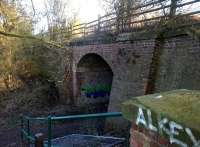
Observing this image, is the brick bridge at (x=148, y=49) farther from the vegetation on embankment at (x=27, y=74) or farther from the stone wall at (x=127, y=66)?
the vegetation on embankment at (x=27, y=74)

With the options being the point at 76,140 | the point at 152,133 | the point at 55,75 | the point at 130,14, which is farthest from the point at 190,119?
the point at 55,75

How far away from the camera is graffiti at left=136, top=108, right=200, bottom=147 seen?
124 cm

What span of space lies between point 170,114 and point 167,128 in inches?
2.7

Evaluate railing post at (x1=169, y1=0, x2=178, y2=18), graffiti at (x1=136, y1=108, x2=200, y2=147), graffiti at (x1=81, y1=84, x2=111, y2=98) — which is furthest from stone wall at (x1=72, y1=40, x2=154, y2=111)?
graffiti at (x1=136, y1=108, x2=200, y2=147)

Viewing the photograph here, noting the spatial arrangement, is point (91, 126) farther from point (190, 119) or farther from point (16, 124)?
point (190, 119)

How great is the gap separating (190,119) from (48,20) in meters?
18.0

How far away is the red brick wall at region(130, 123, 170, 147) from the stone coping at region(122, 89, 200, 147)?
0.04 m

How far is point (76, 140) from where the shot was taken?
571 centimetres

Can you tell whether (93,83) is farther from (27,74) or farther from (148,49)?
(148,49)

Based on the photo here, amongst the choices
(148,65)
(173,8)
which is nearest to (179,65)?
(148,65)

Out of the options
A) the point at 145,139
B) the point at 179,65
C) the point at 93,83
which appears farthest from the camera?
the point at 93,83

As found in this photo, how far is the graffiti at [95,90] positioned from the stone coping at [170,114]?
14284 millimetres

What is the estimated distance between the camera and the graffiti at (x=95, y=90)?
16.0 m

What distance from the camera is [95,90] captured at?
1609 centimetres
